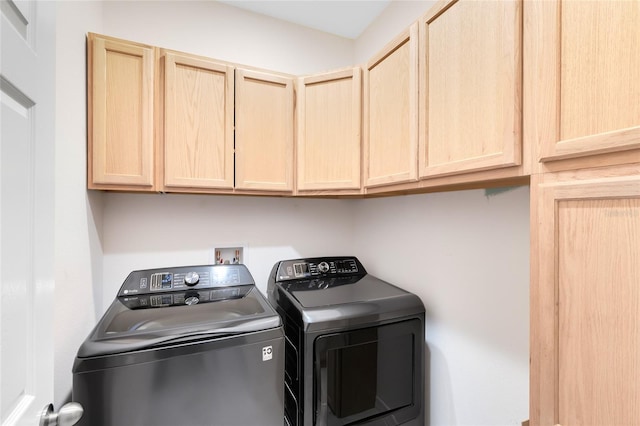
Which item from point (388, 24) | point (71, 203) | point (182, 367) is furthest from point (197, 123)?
point (388, 24)

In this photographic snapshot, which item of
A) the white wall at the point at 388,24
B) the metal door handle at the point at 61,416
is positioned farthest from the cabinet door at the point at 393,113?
the metal door handle at the point at 61,416

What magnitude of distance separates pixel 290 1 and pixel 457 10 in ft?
3.90

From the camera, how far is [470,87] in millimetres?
948

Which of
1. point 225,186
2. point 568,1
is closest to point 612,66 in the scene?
point 568,1

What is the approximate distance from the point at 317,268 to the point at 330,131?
898 mm

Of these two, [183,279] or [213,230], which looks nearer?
Answer: [183,279]

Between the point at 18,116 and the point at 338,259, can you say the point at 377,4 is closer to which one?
the point at 338,259

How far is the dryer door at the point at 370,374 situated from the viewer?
123 centimetres

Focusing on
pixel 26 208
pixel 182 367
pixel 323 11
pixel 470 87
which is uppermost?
pixel 323 11

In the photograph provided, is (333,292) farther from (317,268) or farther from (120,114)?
(120,114)

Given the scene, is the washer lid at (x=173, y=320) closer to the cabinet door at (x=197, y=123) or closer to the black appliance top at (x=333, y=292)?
the black appliance top at (x=333, y=292)

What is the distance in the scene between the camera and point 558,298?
2.31 ft

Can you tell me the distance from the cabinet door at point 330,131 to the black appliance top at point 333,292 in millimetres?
574

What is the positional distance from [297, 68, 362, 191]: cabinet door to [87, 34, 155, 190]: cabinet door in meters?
0.77
